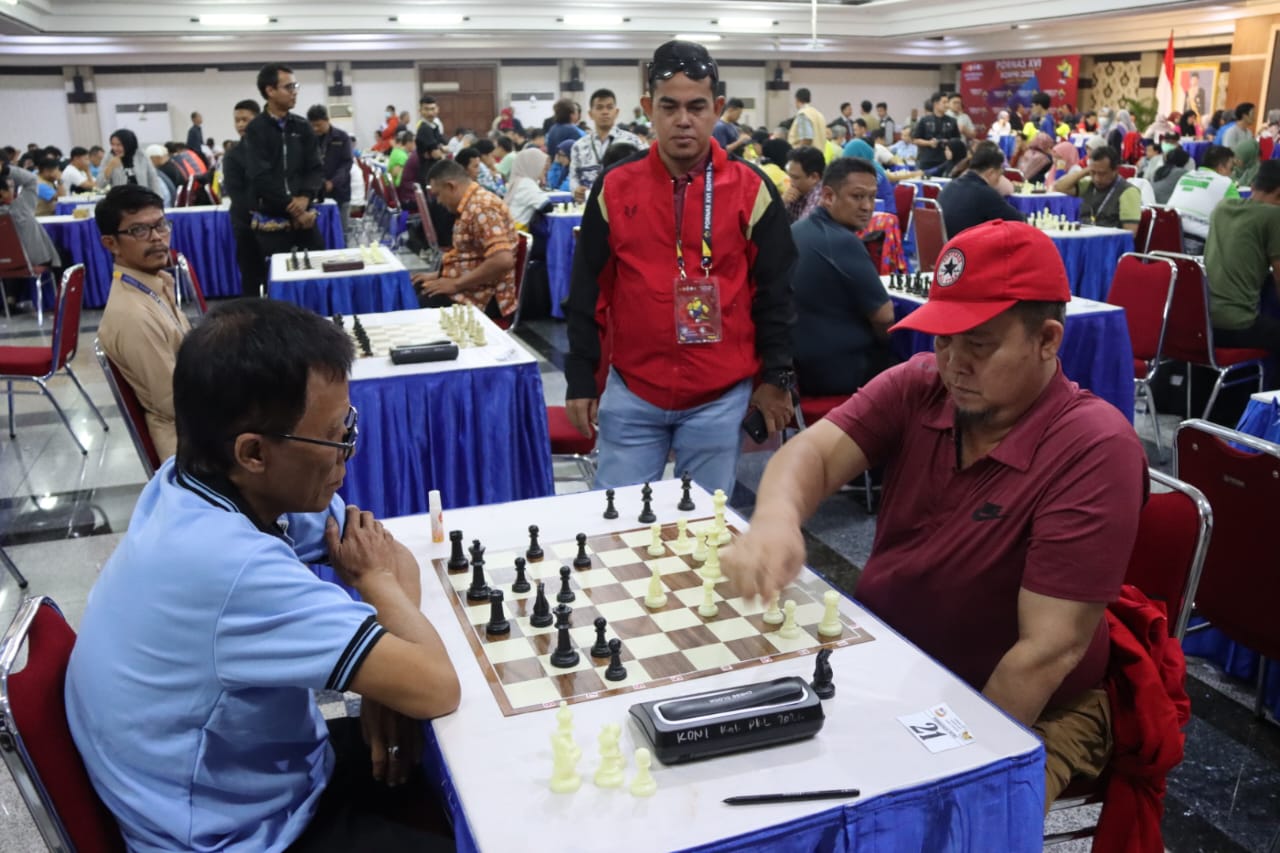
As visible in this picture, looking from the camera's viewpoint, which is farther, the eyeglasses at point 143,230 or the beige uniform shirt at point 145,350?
the eyeglasses at point 143,230

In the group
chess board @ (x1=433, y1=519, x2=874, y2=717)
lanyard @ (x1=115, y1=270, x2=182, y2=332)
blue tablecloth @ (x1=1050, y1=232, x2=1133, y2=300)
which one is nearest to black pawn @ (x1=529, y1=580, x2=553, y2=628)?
chess board @ (x1=433, y1=519, x2=874, y2=717)

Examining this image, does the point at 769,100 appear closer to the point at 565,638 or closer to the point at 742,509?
the point at 742,509

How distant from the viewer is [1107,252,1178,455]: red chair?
4.43 m

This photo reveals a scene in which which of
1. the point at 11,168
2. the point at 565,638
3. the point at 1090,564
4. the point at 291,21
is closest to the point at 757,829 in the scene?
the point at 565,638

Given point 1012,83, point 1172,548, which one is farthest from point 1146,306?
point 1012,83

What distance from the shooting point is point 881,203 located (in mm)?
7988

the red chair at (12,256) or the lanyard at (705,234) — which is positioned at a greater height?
the lanyard at (705,234)

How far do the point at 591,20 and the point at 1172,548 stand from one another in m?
17.3

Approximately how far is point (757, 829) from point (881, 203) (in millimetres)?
7477

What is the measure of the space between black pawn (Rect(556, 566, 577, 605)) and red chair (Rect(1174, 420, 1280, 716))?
155cm

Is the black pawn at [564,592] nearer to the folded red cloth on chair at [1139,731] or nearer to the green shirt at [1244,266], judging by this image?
the folded red cloth on chair at [1139,731]

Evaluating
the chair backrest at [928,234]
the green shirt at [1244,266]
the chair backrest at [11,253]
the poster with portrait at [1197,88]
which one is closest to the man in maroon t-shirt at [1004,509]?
the green shirt at [1244,266]

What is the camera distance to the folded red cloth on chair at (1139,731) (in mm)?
1556

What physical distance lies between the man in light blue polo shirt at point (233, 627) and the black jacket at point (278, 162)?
209 inches
